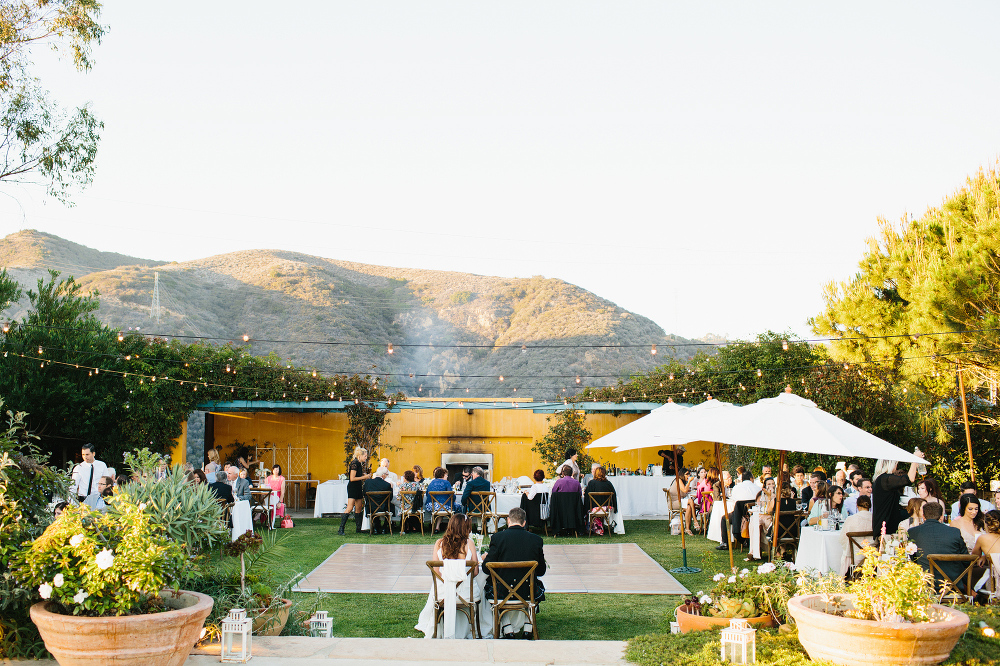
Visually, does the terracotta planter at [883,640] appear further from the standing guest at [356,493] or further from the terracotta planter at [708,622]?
the standing guest at [356,493]

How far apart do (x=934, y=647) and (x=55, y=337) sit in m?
17.5

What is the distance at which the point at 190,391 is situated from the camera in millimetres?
17047

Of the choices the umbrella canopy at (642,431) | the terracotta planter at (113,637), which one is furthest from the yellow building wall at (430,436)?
the terracotta planter at (113,637)

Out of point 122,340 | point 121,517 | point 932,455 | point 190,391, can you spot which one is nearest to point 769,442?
point 121,517

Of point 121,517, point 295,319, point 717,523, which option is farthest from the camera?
point 295,319

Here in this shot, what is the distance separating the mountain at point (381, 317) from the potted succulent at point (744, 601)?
36552 mm

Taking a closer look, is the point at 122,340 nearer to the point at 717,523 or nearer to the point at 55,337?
the point at 55,337

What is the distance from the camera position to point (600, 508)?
1217cm

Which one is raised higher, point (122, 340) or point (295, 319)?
point (295, 319)

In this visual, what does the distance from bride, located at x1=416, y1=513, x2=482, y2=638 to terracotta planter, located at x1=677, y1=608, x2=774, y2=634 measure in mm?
1607

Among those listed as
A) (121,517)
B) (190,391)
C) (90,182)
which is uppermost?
(90,182)

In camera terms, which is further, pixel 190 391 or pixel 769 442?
pixel 190 391

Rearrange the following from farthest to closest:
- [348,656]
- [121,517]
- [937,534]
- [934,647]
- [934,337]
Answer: [934,337], [937,534], [348,656], [121,517], [934,647]

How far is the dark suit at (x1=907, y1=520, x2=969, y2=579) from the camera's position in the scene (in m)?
5.71
